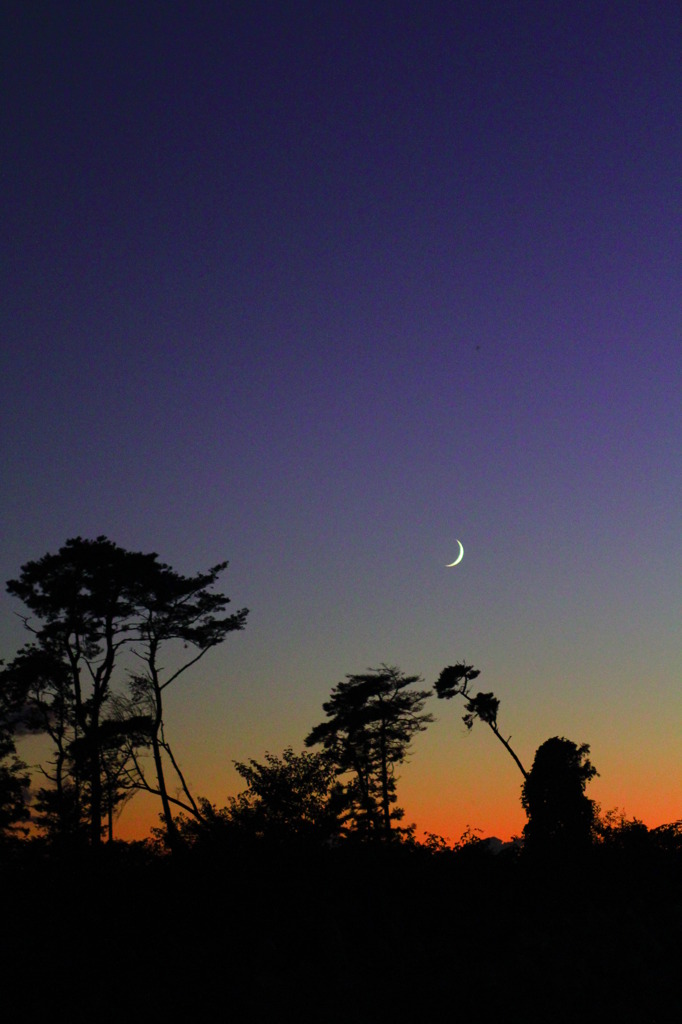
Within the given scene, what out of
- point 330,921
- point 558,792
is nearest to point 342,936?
point 330,921

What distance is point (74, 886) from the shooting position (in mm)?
16609

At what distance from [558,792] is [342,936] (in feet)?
95.9

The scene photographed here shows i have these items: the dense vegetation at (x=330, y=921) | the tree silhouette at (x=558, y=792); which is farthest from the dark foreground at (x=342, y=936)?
the tree silhouette at (x=558, y=792)

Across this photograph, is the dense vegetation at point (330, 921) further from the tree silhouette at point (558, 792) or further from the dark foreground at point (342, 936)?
the tree silhouette at point (558, 792)

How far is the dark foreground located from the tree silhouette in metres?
21.3

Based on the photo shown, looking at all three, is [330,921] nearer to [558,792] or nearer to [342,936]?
[342,936]

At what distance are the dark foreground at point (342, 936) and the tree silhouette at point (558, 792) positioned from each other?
2131cm

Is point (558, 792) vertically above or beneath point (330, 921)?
above

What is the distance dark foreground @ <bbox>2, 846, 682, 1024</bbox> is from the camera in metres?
11.8

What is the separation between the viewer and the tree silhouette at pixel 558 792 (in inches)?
1591

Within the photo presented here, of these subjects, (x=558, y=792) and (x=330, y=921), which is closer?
(x=330, y=921)

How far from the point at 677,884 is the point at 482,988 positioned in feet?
29.1

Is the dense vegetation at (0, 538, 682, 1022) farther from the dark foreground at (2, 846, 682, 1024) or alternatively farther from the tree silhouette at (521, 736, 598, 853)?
→ the tree silhouette at (521, 736, 598, 853)

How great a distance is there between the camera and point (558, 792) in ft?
135
